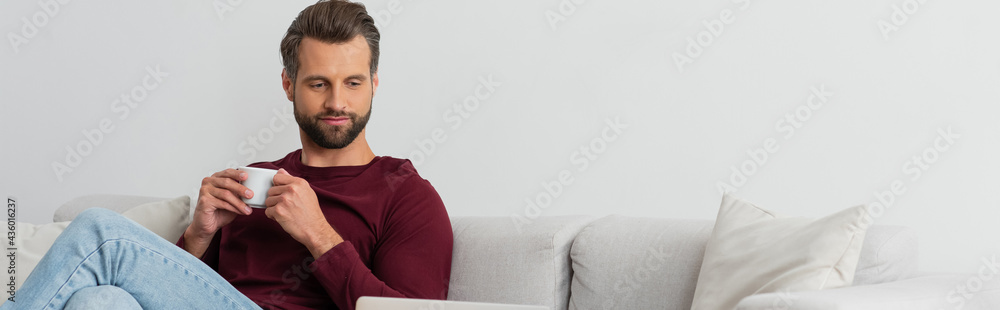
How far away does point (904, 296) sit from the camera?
1.42 metres

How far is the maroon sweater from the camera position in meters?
1.76

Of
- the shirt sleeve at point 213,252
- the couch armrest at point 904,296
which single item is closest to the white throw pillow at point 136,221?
the shirt sleeve at point 213,252

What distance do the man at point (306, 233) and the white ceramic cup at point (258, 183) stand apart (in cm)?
1

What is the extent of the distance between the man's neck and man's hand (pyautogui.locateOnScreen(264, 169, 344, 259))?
0.95 feet

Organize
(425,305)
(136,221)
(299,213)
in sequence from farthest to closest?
1. (136,221)
2. (299,213)
3. (425,305)

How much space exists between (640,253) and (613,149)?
0.52 m

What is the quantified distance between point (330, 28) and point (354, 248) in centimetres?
55

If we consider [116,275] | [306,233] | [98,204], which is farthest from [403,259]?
[98,204]

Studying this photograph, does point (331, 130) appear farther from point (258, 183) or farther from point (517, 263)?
point (517, 263)

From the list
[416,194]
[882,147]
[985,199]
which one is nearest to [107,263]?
[416,194]

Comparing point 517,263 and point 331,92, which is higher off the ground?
point 331,92

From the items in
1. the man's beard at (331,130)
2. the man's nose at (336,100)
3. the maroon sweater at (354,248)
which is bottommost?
the maroon sweater at (354,248)

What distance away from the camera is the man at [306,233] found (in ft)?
4.99

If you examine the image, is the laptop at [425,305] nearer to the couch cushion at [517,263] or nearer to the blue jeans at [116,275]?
the blue jeans at [116,275]
